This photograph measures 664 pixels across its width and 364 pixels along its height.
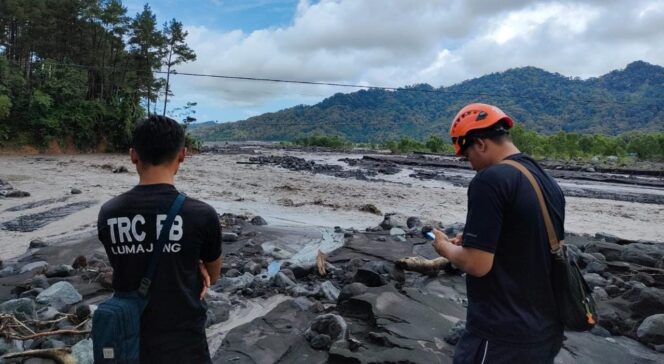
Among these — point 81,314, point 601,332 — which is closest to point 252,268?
point 81,314

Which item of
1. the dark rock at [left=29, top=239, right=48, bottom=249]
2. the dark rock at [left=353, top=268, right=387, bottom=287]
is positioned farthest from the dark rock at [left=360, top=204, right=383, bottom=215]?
the dark rock at [left=29, top=239, right=48, bottom=249]

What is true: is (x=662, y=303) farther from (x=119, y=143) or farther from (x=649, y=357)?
(x=119, y=143)

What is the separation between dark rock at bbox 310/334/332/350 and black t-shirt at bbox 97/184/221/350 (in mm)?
2391

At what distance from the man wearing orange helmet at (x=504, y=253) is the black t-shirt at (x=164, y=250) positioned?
1.19m

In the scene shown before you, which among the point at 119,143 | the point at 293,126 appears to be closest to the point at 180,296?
the point at 119,143

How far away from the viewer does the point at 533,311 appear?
2148mm

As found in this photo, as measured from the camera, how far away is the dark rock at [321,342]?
4.43m

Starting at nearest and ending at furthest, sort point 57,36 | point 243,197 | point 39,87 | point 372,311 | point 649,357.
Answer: point 649,357 → point 372,311 → point 243,197 → point 39,87 → point 57,36

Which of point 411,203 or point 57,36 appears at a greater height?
point 57,36

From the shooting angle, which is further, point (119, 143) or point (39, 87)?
point (119, 143)

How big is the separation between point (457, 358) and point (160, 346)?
143 centimetres

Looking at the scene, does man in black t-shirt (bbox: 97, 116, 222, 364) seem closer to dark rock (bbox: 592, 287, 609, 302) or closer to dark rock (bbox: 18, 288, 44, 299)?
dark rock (bbox: 18, 288, 44, 299)

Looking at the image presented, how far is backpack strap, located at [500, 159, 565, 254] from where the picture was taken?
2.08 metres

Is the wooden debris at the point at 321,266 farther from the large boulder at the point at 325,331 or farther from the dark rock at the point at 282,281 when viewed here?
the large boulder at the point at 325,331
